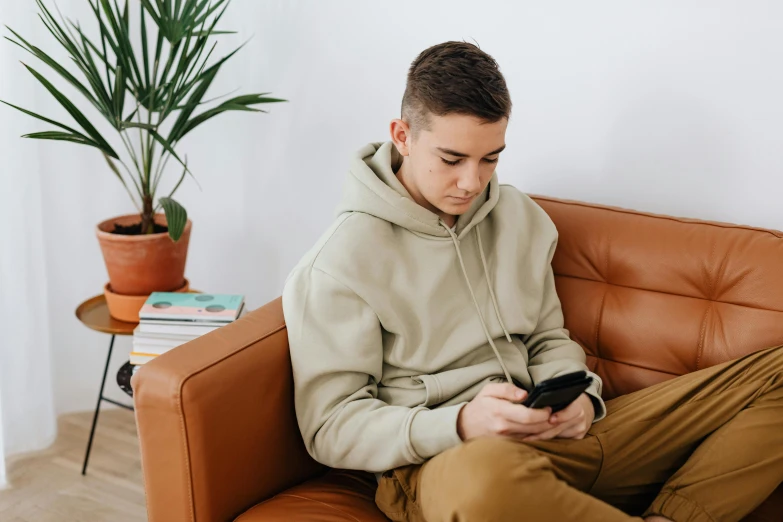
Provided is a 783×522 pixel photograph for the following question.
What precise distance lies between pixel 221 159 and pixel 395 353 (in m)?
1.22

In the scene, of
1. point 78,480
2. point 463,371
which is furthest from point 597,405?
point 78,480

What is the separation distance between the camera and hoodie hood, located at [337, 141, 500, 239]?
5.09 feet

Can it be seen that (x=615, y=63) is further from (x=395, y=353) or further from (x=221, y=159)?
(x=221, y=159)

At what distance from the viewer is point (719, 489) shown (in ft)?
4.47

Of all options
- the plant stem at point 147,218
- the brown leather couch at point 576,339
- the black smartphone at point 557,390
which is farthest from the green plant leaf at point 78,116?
the black smartphone at point 557,390

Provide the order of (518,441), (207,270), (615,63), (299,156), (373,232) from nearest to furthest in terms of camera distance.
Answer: (518,441), (373,232), (615,63), (299,156), (207,270)

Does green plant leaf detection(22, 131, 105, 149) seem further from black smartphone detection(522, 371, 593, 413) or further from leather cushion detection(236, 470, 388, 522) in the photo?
black smartphone detection(522, 371, 593, 413)

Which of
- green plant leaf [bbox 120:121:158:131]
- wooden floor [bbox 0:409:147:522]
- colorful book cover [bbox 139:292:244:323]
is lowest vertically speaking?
wooden floor [bbox 0:409:147:522]

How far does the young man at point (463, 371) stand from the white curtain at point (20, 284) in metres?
1.01

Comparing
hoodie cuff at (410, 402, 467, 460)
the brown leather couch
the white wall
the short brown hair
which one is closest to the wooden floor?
the white wall

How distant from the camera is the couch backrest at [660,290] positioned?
1609 millimetres

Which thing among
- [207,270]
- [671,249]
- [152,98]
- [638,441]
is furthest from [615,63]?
[207,270]

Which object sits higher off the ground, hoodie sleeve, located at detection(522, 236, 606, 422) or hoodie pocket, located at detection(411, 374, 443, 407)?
hoodie sleeve, located at detection(522, 236, 606, 422)

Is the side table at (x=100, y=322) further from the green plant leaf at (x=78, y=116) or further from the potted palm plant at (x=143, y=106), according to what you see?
the green plant leaf at (x=78, y=116)
